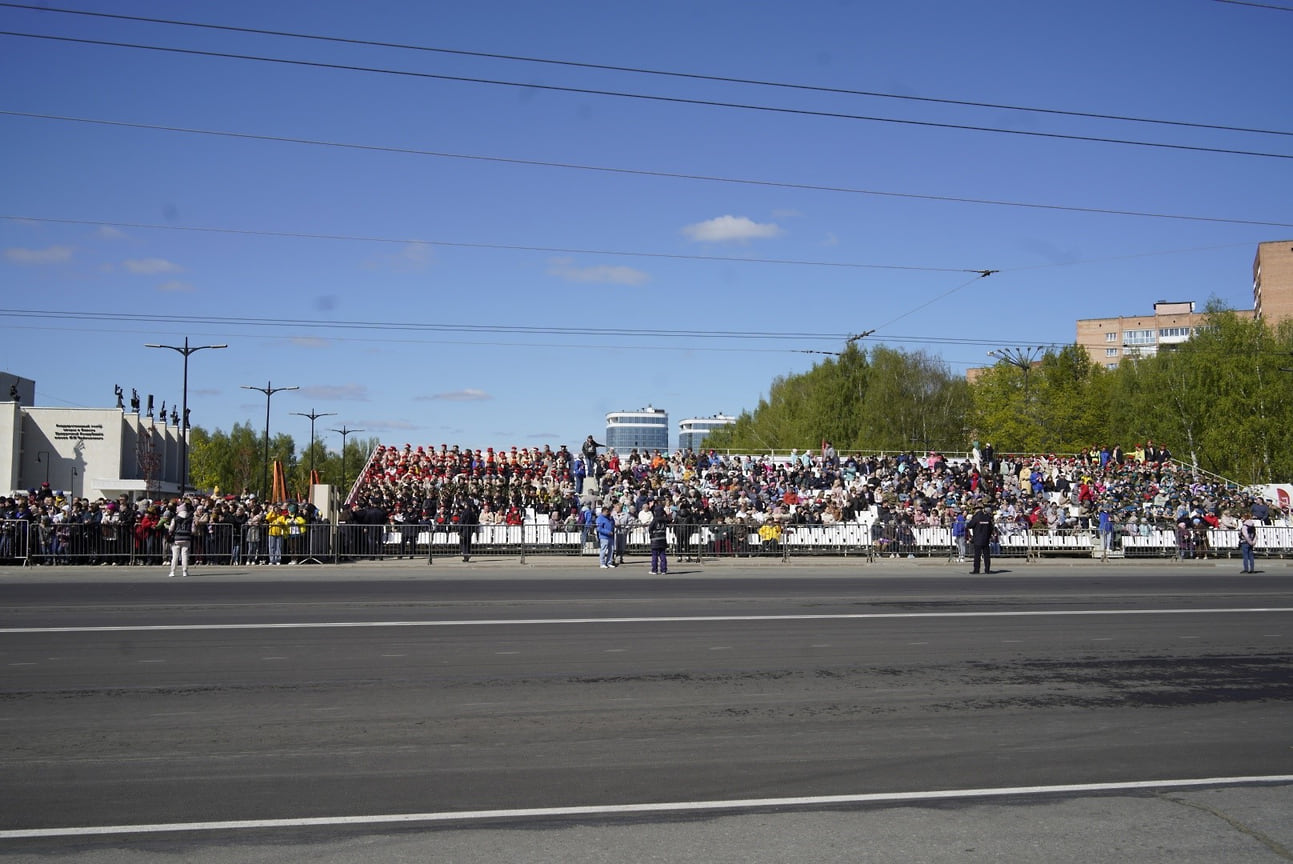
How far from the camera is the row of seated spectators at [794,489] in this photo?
114 feet

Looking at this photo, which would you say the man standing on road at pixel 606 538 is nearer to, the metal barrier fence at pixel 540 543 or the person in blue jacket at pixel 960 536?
the metal barrier fence at pixel 540 543

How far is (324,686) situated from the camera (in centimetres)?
1078

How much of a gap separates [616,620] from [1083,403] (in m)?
72.4

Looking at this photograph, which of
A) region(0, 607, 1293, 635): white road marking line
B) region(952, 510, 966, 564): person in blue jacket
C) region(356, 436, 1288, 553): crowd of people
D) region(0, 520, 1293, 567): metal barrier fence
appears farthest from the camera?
region(356, 436, 1288, 553): crowd of people

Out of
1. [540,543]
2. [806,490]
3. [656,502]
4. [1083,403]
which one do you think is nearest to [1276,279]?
[1083,403]

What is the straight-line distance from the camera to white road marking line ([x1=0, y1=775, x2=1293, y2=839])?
6.42m

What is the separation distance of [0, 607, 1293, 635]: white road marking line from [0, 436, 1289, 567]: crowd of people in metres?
11.9

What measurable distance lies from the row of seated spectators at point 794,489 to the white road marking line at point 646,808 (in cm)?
2563

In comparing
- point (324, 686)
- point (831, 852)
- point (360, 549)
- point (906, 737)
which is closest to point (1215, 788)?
point (906, 737)

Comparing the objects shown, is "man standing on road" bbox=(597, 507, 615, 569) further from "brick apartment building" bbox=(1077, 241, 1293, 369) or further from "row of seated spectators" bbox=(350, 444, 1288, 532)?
"brick apartment building" bbox=(1077, 241, 1293, 369)

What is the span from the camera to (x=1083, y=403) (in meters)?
80.0

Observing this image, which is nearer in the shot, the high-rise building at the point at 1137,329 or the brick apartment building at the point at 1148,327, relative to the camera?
the brick apartment building at the point at 1148,327

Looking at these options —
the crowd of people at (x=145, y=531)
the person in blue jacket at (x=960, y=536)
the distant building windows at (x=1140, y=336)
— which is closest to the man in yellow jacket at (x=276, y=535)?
the crowd of people at (x=145, y=531)

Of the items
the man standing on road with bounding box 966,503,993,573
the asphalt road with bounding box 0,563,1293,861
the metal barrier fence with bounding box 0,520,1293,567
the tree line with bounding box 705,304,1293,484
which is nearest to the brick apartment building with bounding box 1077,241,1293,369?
the tree line with bounding box 705,304,1293,484
